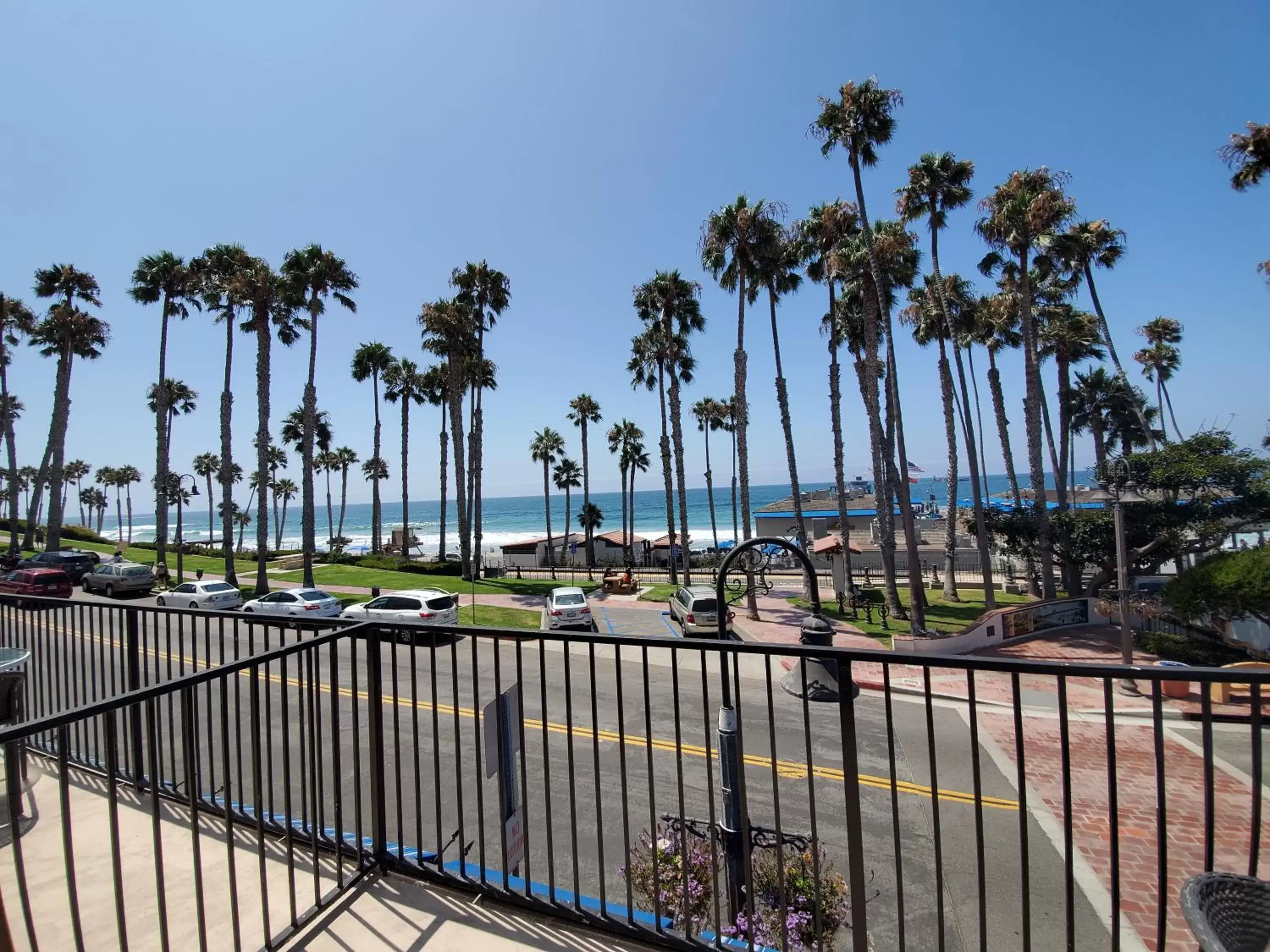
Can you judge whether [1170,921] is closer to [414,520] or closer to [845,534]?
[845,534]

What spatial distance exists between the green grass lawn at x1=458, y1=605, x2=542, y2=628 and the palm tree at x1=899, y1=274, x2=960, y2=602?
17842 millimetres

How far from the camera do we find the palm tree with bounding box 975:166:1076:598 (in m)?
20.9

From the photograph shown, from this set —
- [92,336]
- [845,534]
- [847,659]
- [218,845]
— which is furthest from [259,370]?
[847,659]

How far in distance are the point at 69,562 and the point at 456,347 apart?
19.6 metres

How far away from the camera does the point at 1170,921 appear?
18.6 ft

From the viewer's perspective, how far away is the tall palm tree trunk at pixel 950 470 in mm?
25531

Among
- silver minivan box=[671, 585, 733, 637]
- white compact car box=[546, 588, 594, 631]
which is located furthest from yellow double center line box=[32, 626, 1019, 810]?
silver minivan box=[671, 585, 733, 637]

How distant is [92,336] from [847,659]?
51.4m

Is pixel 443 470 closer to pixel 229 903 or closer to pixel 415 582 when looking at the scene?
pixel 415 582

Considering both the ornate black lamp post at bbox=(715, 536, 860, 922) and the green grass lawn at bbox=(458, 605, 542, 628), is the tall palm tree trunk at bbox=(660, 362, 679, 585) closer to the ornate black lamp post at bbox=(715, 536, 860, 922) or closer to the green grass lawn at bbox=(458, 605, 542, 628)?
the green grass lawn at bbox=(458, 605, 542, 628)

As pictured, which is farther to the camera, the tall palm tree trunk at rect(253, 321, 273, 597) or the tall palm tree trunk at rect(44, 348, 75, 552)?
the tall palm tree trunk at rect(44, 348, 75, 552)

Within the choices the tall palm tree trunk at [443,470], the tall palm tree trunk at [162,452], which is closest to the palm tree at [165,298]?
the tall palm tree trunk at [162,452]

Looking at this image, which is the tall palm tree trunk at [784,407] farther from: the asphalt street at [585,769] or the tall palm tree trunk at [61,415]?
the tall palm tree trunk at [61,415]

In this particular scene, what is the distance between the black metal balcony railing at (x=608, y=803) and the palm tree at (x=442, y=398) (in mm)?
29809
